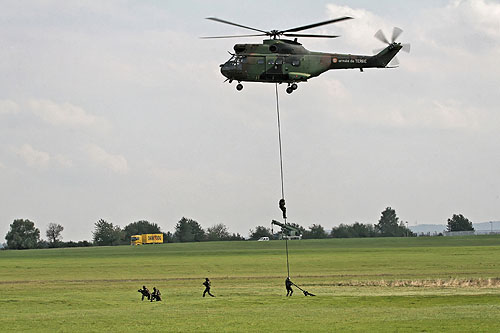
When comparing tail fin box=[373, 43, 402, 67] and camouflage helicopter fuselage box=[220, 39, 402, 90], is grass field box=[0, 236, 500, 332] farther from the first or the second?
tail fin box=[373, 43, 402, 67]

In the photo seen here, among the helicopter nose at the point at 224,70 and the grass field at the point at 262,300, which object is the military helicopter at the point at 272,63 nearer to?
the helicopter nose at the point at 224,70

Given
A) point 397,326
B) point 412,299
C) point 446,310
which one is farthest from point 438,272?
point 397,326

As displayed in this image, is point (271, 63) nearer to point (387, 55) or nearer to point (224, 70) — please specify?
point (224, 70)

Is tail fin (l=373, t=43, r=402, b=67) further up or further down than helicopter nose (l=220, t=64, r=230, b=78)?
further up

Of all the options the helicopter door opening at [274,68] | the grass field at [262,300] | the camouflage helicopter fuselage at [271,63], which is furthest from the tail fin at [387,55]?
the grass field at [262,300]

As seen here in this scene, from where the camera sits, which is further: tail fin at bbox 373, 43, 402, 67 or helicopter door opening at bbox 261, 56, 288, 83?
tail fin at bbox 373, 43, 402, 67

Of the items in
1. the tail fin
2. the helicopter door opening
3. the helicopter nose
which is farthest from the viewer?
the tail fin

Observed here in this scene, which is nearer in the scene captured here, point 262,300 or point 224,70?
point 224,70

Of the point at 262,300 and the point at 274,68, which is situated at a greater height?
the point at 274,68

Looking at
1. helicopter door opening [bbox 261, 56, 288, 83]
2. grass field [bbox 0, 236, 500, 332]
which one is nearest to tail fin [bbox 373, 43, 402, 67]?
helicopter door opening [bbox 261, 56, 288, 83]

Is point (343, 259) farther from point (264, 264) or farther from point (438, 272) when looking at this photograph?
point (438, 272)

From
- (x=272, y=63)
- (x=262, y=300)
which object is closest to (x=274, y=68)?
(x=272, y=63)

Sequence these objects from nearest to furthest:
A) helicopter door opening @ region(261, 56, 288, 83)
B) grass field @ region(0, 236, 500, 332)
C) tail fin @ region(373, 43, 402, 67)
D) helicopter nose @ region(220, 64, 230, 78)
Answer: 1. grass field @ region(0, 236, 500, 332)
2. helicopter door opening @ region(261, 56, 288, 83)
3. helicopter nose @ region(220, 64, 230, 78)
4. tail fin @ region(373, 43, 402, 67)

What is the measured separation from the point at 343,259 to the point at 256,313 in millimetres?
57627
